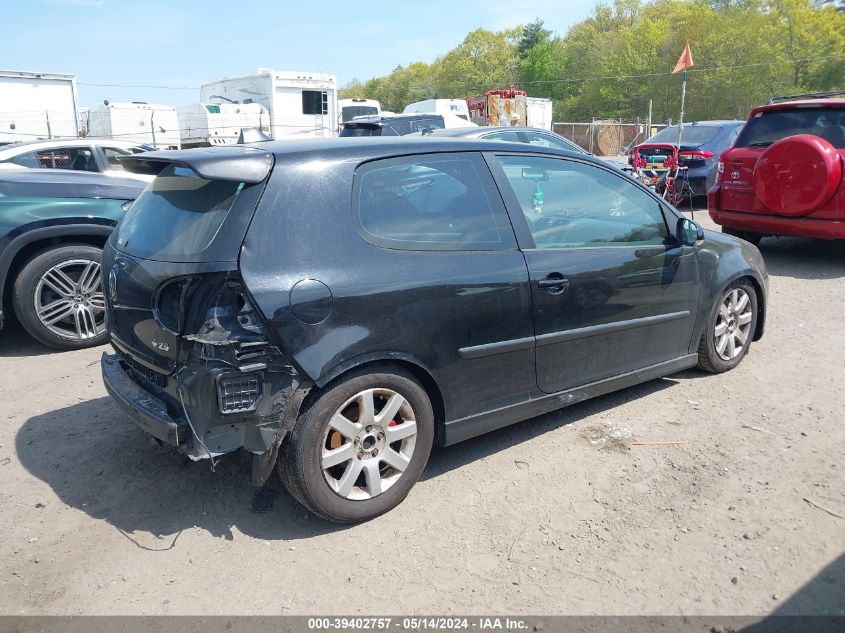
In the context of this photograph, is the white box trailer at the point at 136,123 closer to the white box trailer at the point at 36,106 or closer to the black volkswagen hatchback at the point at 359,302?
the white box trailer at the point at 36,106

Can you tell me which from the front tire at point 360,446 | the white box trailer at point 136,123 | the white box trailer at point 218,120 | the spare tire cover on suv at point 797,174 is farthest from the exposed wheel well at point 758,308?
the white box trailer at point 136,123

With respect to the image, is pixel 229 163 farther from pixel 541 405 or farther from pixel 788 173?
pixel 788 173

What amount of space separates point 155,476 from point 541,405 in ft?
6.93

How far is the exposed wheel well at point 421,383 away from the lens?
2.96m

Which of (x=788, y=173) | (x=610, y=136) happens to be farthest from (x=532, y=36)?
(x=788, y=173)

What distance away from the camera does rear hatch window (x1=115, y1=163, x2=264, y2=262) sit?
9.39 ft

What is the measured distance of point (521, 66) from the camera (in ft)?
249

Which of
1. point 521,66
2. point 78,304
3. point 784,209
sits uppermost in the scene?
point 521,66

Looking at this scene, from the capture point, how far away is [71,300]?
560 cm

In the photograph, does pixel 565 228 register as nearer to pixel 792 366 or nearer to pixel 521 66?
pixel 792 366

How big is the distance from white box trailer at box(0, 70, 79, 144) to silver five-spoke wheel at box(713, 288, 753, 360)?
70.0ft

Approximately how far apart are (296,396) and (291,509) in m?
0.75

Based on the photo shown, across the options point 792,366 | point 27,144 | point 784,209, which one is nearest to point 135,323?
point 792,366

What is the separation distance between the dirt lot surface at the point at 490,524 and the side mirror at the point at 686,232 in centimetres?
106
